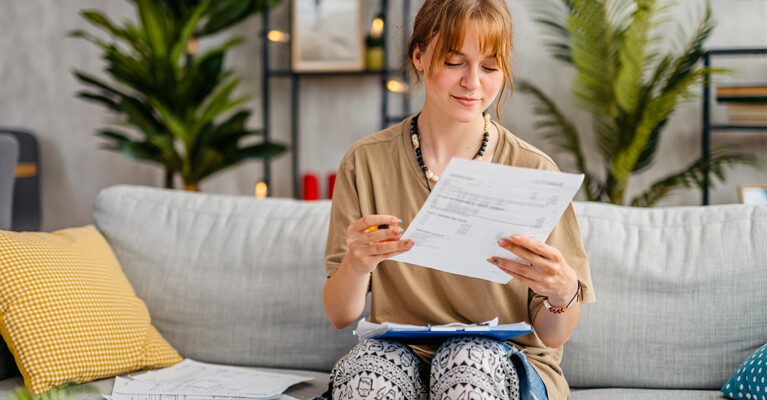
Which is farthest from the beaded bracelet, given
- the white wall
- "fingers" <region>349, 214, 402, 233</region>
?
the white wall

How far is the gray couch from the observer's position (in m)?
1.50

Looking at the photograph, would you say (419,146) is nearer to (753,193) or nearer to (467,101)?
(467,101)

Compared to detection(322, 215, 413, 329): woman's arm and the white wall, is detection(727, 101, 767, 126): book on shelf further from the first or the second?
detection(322, 215, 413, 329): woman's arm

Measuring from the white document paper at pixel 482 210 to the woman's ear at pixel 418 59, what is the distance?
40cm

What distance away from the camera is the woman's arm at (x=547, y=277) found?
106 cm

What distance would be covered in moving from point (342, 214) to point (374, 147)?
0.16 meters

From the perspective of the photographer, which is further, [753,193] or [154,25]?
[154,25]

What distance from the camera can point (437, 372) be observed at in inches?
46.0

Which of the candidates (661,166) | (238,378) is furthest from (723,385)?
(661,166)

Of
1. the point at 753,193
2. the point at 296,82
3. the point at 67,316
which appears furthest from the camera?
the point at 296,82

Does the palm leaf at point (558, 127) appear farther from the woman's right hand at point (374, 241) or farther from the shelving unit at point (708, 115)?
the woman's right hand at point (374, 241)

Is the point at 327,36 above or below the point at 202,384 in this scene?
above

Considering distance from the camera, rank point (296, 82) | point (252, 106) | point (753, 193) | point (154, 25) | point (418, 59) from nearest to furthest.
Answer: point (418, 59) < point (753, 193) < point (154, 25) < point (296, 82) < point (252, 106)

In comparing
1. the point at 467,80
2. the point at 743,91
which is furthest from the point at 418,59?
the point at 743,91
